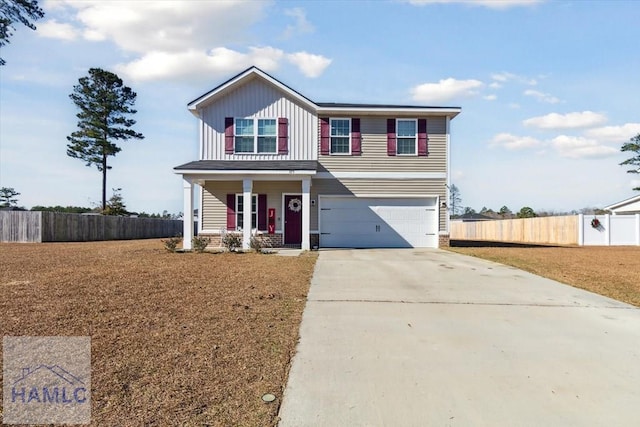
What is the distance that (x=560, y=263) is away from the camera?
12.6 meters

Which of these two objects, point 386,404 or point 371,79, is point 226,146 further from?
point 386,404

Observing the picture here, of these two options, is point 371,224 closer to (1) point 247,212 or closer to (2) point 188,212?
(1) point 247,212

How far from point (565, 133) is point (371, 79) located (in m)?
20.7

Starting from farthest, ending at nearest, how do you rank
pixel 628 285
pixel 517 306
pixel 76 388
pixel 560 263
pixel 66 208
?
pixel 66 208
pixel 560 263
pixel 628 285
pixel 517 306
pixel 76 388

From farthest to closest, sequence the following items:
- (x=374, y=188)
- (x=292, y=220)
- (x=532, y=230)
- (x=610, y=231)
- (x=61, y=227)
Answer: (x=532, y=230)
(x=610, y=231)
(x=61, y=227)
(x=292, y=220)
(x=374, y=188)

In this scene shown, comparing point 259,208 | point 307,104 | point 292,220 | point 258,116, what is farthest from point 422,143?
point 259,208

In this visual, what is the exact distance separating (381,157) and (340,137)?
1.89 m

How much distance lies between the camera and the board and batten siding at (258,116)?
18.1m

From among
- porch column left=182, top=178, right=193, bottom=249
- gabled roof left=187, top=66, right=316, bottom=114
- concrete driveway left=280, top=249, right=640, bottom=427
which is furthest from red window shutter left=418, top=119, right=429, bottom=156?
concrete driveway left=280, top=249, right=640, bottom=427

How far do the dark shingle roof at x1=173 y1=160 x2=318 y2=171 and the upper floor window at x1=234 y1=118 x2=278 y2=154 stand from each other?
671 millimetres

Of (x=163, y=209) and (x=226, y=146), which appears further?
(x=163, y=209)

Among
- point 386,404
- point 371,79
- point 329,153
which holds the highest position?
point 371,79

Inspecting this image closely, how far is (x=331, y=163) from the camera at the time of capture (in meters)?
18.3

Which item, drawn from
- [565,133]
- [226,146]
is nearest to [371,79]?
[226,146]
